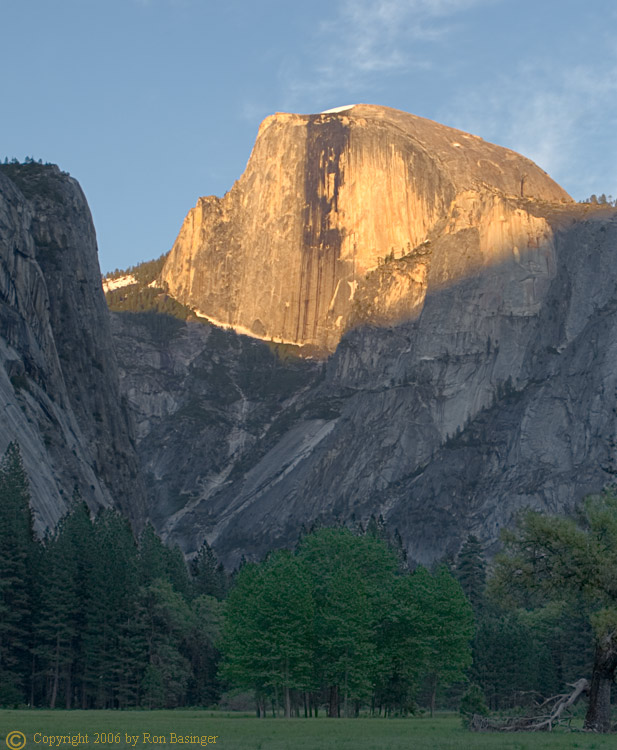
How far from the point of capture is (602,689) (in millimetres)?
42875

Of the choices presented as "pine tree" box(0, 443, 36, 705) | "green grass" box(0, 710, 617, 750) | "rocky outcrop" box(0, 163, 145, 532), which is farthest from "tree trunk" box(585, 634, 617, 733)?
"rocky outcrop" box(0, 163, 145, 532)

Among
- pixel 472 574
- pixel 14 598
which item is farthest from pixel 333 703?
pixel 472 574

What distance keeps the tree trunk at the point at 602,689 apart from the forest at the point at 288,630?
2541 mm

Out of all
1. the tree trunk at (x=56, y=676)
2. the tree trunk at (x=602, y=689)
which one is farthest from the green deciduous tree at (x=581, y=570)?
the tree trunk at (x=56, y=676)

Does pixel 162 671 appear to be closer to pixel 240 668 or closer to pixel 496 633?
pixel 240 668

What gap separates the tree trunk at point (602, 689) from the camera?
42.7m

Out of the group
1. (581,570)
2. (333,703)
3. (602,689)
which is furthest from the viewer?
(333,703)

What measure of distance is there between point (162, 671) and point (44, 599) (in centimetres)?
868

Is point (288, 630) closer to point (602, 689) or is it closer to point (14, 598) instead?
point (14, 598)

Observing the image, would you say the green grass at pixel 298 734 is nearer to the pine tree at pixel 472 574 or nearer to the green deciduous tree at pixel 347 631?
the green deciduous tree at pixel 347 631

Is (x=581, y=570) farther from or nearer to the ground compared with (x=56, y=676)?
farther from the ground

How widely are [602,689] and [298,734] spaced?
435 inches

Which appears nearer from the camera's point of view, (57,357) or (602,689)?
(602,689)

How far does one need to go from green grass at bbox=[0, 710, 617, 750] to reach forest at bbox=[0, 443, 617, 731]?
5.55 m
